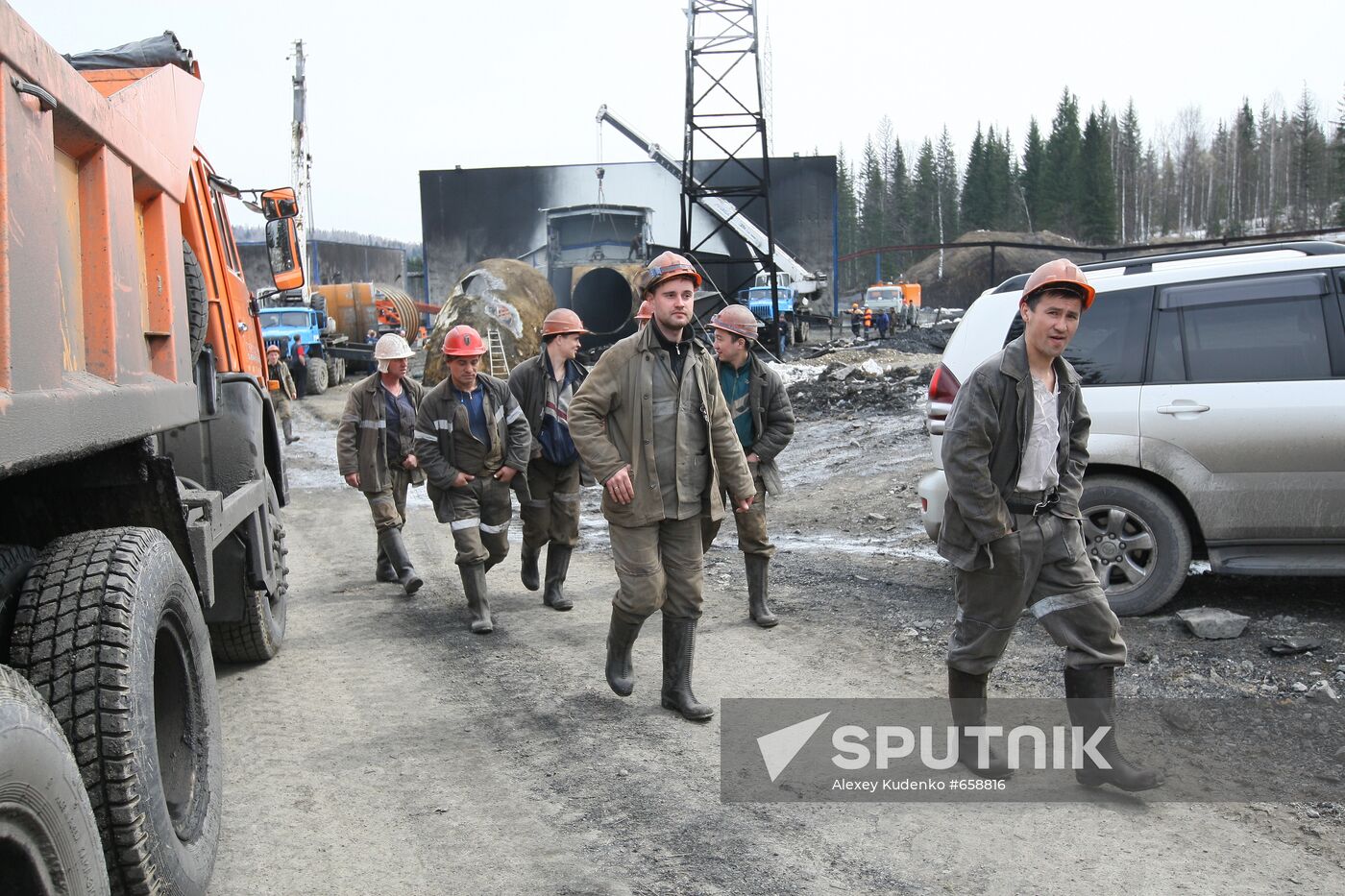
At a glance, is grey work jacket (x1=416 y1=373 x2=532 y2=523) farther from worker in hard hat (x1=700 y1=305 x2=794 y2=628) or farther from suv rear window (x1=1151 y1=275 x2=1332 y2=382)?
suv rear window (x1=1151 y1=275 x2=1332 y2=382)

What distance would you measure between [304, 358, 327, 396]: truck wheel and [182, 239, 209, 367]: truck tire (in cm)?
2107

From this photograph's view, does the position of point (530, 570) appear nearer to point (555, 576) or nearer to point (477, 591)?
point (555, 576)

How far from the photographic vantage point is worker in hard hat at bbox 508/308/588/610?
723 centimetres

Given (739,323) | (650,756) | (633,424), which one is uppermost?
(739,323)

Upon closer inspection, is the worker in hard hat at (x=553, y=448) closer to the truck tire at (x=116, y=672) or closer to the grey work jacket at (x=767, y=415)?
the grey work jacket at (x=767, y=415)

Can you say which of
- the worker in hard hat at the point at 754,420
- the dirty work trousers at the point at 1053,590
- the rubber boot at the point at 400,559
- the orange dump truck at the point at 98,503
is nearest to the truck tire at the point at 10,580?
the orange dump truck at the point at 98,503

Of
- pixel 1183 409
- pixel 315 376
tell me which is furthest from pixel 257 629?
pixel 315 376

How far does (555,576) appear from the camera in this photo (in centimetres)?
724

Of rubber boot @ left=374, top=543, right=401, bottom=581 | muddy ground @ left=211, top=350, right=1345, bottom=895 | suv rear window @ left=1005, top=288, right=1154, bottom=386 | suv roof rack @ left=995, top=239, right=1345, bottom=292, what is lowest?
muddy ground @ left=211, top=350, right=1345, bottom=895

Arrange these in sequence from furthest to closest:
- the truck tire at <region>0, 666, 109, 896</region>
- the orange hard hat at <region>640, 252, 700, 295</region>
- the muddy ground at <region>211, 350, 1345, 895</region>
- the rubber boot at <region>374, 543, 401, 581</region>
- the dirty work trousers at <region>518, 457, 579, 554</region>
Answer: the rubber boot at <region>374, 543, 401, 581</region>, the dirty work trousers at <region>518, 457, 579, 554</region>, the orange hard hat at <region>640, 252, 700, 295</region>, the muddy ground at <region>211, 350, 1345, 895</region>, the truck tire at <region>0, 666, 109, 896</region>

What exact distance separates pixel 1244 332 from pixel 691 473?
3.21 meters

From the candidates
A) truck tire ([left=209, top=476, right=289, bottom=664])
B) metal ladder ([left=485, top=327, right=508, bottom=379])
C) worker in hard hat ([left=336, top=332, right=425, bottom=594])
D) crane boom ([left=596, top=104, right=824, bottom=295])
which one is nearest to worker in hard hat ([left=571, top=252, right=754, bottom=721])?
truck tire ([left=209, top=476, right=289, bottom=664])

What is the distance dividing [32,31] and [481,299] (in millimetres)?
17516

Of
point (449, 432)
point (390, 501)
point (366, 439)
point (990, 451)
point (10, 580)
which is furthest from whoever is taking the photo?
point (366, 439)
